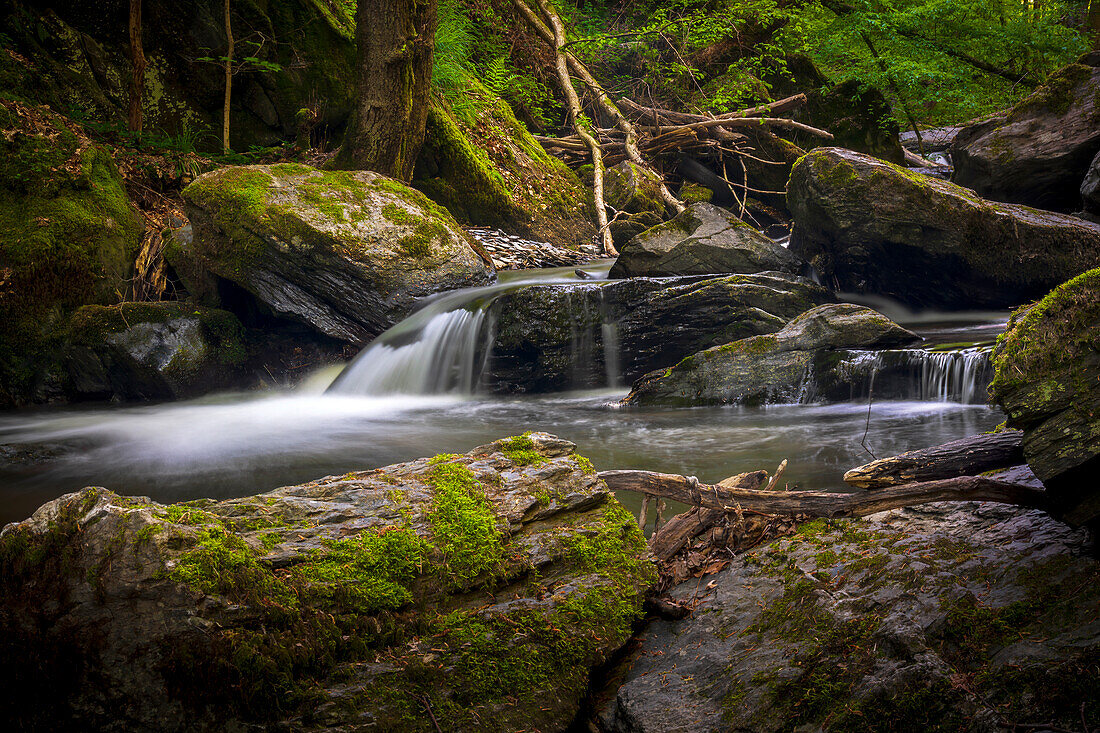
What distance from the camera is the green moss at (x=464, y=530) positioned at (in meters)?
2.03

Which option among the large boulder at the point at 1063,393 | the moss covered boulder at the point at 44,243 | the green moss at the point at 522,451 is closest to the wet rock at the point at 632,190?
the moss covered boulder at the point at 44,243

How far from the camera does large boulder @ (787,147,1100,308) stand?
8.14m

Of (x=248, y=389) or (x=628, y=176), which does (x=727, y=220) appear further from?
(x=248, y=389)

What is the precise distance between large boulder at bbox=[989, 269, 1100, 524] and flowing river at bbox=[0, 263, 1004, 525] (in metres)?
2.32

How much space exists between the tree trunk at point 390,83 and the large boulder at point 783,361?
646cm

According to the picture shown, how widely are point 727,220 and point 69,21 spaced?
36.3 feet

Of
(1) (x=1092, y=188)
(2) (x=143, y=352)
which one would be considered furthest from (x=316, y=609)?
(1) (x=1092, y=188)

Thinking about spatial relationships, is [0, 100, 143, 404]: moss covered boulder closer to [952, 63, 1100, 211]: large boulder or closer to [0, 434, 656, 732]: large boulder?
[0, 434, 656, 732]: large boulder

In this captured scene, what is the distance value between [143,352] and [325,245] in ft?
9.05

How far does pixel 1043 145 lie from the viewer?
9.96m

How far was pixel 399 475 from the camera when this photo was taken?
239cm

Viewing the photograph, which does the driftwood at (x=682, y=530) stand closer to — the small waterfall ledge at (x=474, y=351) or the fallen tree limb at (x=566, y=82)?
the small waterfall ledge at (x=474, y=351)

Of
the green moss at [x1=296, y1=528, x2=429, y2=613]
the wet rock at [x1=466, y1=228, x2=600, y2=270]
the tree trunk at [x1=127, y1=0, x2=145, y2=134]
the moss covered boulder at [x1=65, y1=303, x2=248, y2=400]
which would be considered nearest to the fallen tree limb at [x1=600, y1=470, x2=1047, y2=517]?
the green moss at [x1=296, y1=528, x2=429, y2=613]

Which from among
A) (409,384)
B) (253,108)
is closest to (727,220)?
(409,384)
